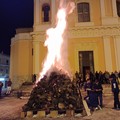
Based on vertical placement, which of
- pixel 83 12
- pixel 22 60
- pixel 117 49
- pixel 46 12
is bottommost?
pixel 22 60

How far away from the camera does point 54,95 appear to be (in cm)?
981

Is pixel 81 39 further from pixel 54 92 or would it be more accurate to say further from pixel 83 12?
pixel 54 92

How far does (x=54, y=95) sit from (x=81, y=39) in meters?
15.1

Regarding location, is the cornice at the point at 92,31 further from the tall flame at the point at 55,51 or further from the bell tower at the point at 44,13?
the tall flame at the point at 55,51

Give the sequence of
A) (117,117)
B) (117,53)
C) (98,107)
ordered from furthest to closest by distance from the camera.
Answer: (117,53) < (98,107) < (117,117)

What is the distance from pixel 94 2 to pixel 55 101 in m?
18.9

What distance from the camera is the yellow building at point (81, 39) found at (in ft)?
77.1

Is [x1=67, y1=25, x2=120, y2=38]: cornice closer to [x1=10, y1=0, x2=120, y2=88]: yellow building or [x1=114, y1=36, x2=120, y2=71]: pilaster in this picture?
[x1=10, y1=0, x2=120, y2=88]: yellow building

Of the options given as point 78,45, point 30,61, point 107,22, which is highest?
point 107,22

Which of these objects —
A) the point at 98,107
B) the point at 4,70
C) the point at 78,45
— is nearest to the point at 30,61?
the point at 78,45

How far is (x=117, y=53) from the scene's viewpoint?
2322cm

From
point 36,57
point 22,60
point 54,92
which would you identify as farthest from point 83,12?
point 54,92

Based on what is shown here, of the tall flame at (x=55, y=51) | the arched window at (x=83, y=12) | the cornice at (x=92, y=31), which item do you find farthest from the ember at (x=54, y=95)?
the arched window at (x=83, y=12)

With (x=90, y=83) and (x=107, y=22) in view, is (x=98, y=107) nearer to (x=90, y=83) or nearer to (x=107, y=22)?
(x=90, y=83)
